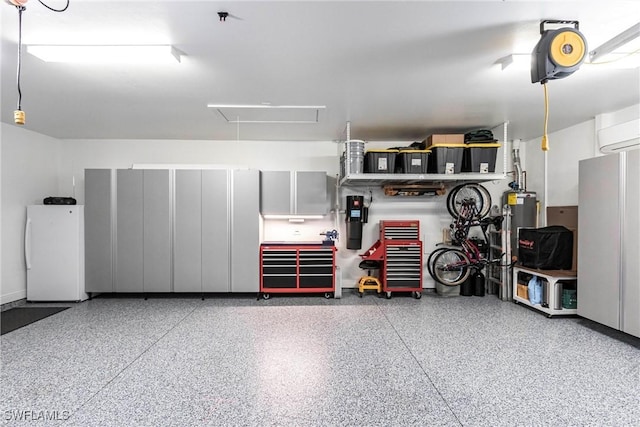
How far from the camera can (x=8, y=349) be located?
10.3 ft

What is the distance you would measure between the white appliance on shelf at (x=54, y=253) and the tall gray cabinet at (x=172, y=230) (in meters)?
0.17

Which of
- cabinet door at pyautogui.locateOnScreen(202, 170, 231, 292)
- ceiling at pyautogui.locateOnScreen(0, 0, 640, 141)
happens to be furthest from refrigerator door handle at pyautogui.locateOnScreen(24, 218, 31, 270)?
cabinet door at pyautogui.locateOnScreen(202, 170, 231, 292)

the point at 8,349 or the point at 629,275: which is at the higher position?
the point at 629,275

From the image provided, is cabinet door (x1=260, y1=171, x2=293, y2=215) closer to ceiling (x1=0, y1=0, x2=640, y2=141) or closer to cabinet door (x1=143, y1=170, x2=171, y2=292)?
ceiling (x1=0, y1=0, x2=640, y2=141)

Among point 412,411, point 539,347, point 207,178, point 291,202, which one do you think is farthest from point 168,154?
point 539,347

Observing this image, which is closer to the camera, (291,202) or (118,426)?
(118,426)

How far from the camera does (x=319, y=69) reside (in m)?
2.84

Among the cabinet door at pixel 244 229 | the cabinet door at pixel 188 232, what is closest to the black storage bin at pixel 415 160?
the cabinet door at pixel 244 229

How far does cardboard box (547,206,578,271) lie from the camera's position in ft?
13.9

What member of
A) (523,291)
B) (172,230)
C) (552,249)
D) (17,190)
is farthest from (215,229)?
(552,249)

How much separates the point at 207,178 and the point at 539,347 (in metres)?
4.72

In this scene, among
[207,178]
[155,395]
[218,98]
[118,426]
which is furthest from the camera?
[207,178]

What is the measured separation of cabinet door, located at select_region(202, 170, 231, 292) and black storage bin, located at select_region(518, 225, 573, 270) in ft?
14.5

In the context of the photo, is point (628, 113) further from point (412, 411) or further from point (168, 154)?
point (168, 154)
